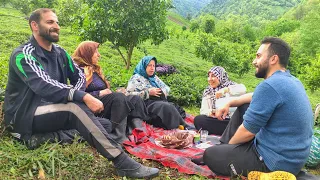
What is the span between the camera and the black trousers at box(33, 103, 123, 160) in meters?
3.18

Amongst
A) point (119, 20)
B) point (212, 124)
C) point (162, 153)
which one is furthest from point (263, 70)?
point (119, 20)

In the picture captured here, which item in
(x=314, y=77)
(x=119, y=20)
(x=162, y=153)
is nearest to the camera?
(x=162, y=153)

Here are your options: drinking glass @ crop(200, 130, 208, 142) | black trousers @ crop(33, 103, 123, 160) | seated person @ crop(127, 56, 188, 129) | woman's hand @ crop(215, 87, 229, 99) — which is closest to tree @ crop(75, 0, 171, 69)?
seated person @ crop(127, 56, 188, 129)

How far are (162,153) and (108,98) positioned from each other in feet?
4.26

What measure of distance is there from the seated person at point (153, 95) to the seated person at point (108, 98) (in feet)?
0.71

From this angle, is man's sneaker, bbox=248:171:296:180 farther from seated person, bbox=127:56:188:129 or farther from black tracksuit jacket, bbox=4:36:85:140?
Result: seated person, bbox=127:56:188:129

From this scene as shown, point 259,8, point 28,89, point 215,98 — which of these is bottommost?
point 215,98

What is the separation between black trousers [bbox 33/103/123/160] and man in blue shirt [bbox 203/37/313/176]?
1.16 m

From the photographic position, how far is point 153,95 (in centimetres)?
574

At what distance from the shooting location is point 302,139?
10.4ft

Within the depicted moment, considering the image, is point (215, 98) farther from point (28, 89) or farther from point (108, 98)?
point (28, 89)

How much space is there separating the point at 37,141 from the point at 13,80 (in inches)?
28.2

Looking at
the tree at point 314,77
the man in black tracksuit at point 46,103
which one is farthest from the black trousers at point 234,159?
the tree at point 314,77

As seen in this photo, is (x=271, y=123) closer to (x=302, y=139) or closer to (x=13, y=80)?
(x=302, y=139)
